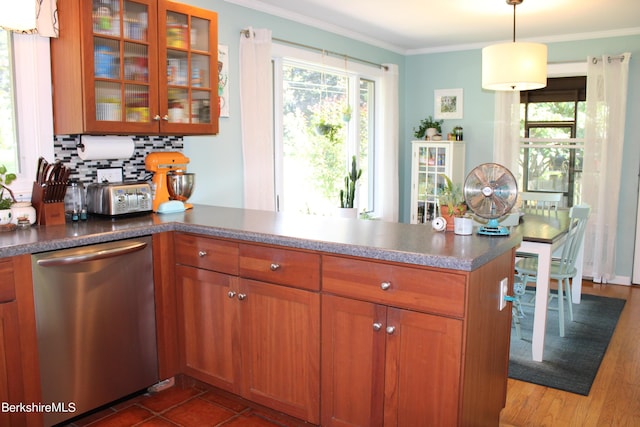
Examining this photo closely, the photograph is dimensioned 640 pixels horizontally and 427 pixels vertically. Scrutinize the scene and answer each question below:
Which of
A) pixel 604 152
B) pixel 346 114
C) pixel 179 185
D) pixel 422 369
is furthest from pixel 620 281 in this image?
pixel 179 185

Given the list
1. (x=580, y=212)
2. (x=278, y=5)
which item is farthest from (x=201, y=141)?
(x=580, y=212)

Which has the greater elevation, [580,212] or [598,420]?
[580,212]

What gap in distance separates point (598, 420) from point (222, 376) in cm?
183

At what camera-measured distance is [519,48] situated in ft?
11.1

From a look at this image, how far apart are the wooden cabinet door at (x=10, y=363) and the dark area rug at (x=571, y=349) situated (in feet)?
8.22

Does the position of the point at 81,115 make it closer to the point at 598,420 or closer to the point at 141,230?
the point at 141,230

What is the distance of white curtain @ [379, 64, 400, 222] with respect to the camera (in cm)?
560

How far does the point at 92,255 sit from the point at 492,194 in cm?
175

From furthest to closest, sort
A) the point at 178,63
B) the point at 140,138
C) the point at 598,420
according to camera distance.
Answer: the point at 140,138 < the point at 178,63 < the point at 598,420

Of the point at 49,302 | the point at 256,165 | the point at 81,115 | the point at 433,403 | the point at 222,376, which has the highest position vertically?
the point at 81,115

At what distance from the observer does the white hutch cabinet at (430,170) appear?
563 cm

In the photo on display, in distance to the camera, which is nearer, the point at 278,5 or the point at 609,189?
the point at 278,5

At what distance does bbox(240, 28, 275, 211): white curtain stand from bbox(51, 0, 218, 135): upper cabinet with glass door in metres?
0.66

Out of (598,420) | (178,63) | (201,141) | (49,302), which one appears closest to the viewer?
(49,302)
